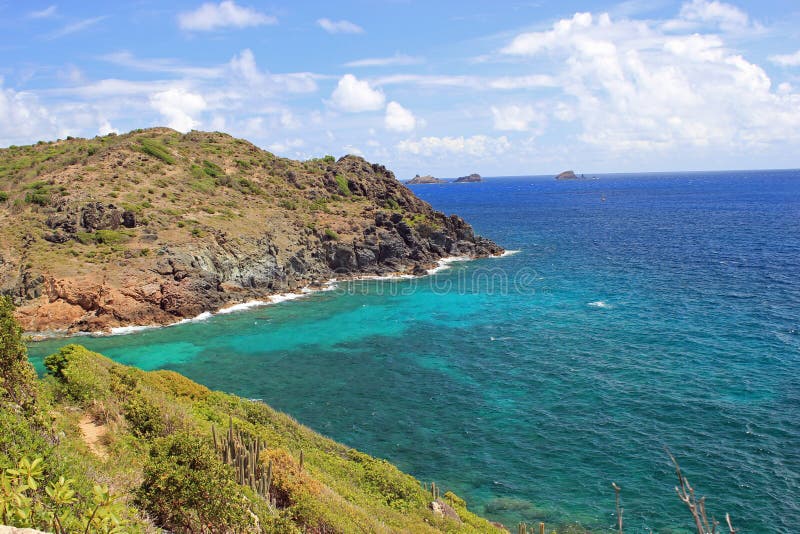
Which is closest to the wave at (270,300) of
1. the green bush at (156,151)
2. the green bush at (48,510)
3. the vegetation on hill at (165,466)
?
the vegetation on hill at (165,466)

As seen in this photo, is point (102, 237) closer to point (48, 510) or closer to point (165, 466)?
point (165, 466)

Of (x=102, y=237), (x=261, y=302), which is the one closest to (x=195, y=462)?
(x=261, y=302)

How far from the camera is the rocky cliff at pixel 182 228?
55781 millimetres

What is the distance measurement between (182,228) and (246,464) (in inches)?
2278

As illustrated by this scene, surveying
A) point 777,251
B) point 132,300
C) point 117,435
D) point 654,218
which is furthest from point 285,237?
point 654,218

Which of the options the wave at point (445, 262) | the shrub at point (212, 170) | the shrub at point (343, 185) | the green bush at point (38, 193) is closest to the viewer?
the green bush at point (38, 193)

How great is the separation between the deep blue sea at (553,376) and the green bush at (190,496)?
53.9ft

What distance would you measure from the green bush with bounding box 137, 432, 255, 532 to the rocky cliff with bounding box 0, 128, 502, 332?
46.4 m

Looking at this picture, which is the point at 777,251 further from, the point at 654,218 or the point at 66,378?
the point at 66,378

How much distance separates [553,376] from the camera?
41406 mm

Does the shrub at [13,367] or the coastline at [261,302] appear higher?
the shrub at [13,367]

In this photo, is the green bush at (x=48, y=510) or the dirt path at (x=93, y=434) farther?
the dirt path at (x=93, y=434)

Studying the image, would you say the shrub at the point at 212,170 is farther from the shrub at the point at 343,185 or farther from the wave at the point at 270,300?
the wave at the point at 270,300

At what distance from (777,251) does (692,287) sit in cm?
3212
